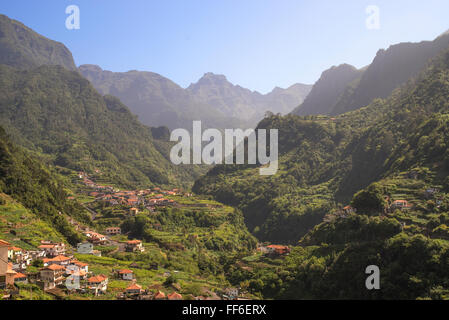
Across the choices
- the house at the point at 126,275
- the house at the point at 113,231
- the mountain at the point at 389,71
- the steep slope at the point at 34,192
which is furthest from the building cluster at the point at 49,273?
the mountain at the point at 389,71

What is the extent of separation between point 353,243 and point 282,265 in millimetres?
9001

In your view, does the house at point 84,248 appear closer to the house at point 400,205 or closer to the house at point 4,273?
the house at point 4,273

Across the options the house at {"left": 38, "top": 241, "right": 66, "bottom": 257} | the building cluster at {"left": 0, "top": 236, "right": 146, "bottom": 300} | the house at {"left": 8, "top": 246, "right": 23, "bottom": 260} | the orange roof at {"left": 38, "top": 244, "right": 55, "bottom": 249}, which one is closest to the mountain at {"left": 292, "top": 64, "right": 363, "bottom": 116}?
the house at {"left": 38, "top": 241, "right": 66, "bottom": 257}

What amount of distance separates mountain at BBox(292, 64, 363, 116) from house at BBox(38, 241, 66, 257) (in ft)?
510

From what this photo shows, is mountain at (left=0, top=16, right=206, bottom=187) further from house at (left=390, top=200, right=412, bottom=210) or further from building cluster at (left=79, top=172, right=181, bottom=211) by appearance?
house at (left=390, top=200, right=412, bottom=210)

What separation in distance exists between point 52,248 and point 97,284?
10.2 metres

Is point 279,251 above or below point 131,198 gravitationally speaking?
below

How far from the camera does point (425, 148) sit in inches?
2103

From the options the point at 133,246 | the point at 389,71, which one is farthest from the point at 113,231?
the point at 389,71

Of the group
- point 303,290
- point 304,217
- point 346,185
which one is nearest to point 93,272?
point 303,290

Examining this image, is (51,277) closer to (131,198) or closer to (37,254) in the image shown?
(37,254)

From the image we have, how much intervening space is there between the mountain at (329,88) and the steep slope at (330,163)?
74.0 m

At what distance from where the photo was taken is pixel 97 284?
27.9 m

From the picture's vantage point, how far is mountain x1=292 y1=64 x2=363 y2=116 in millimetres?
179625
